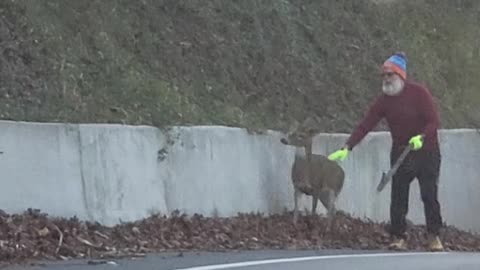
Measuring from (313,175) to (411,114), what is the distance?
1.44m

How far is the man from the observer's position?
48.5 ft

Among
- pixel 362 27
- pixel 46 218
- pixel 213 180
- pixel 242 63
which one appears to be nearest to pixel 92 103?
pixel 213 180

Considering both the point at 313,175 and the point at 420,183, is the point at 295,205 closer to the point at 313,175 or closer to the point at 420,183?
the point at 313,175

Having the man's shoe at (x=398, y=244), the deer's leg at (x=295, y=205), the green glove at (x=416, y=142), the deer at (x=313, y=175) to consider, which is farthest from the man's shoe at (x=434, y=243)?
the deer's leg at (x=295, y=205)

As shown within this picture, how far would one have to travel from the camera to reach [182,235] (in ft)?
44.7

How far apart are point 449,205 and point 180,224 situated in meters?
6.77

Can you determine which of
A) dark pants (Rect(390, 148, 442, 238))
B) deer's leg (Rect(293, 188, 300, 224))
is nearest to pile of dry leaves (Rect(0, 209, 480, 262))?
A: deer's leg (Rect(293, 188, 300, 224))

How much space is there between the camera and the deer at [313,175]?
15.5m

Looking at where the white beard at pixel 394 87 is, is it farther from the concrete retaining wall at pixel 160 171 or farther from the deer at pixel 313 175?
the concrete retaining wall at pixel 160 171

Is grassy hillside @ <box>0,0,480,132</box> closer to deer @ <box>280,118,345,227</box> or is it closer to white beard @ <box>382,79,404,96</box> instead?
deer @ <box>280,118,345,227</box>

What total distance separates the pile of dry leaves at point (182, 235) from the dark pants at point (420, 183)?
0.36 metres

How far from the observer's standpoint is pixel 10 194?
12.2 m

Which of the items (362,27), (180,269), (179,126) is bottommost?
(180,269)

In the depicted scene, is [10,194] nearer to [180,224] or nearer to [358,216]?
[180,224]
